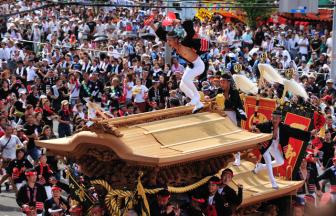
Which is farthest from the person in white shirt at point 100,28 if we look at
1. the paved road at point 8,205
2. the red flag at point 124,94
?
the paved road at point 8,205

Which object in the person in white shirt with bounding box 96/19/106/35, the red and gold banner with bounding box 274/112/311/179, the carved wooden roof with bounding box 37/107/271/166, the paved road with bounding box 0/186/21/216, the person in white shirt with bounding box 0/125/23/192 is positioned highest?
the carved wooden roof with bounding box 37/107/271/166

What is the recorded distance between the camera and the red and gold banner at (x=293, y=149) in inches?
573

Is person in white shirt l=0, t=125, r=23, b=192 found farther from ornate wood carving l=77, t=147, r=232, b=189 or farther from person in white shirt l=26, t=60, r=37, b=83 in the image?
person in white shirt l=26, t=60, r=37, b=83

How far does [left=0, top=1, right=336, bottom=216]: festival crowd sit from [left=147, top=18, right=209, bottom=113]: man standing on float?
29.0 inches

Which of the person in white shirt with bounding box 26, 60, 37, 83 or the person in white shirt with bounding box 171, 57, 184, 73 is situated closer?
the person in white shirt with bounding box 26, 60, 37, 83

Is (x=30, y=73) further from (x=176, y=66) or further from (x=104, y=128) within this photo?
(x=104, y=128)

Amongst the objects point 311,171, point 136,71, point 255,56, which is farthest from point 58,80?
point 311,171

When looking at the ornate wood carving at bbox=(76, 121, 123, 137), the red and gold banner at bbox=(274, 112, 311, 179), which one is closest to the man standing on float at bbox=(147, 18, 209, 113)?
the red and gold banner at bbox=(274, 112, 311, 179)

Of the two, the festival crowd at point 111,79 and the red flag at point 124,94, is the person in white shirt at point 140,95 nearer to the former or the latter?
the festival crowd at point 111,79

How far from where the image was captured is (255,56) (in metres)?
27.8

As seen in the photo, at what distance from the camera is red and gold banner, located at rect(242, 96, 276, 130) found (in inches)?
592

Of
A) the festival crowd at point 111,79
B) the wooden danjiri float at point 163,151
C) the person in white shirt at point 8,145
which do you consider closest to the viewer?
the wooden danjiri float at point 163,151

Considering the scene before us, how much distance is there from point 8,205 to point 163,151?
665 centimetres

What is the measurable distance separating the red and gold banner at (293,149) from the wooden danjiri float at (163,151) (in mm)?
822
